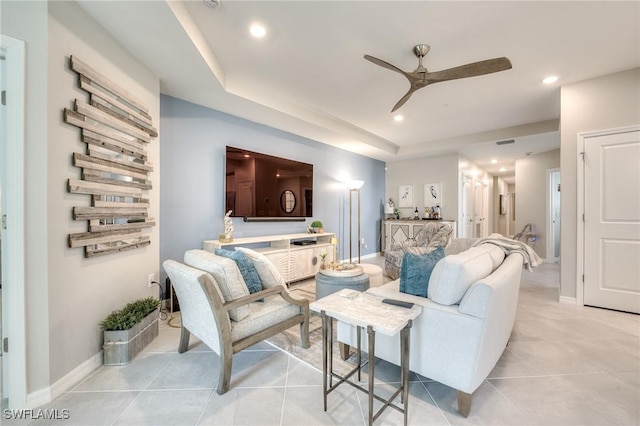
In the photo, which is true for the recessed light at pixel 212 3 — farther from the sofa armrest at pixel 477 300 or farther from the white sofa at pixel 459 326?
the sofa armrest at pixel 477 300

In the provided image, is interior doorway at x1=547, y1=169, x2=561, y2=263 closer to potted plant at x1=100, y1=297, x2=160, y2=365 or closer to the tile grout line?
the tile grout line

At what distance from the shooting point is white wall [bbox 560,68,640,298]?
2832mm

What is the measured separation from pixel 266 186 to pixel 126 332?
251 cm

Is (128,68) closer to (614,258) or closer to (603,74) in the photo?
(603,74)

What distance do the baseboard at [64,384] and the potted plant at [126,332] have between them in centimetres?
7

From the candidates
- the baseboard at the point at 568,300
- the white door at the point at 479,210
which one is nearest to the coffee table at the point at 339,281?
the baseboard at the point at 568,300

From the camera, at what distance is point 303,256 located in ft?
13.2

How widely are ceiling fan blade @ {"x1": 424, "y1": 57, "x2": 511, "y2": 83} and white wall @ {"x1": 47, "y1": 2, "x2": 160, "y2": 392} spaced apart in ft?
8.67

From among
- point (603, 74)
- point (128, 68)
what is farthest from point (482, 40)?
point (128, 68)

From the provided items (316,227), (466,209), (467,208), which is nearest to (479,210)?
(467,208)

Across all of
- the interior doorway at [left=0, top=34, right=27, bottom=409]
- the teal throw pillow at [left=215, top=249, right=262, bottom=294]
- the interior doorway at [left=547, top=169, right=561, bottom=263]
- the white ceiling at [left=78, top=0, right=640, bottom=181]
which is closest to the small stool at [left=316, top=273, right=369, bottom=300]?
the teal throw pillow at [left=215, top=249, right=262, bottom=294]

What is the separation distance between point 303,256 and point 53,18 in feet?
11.0

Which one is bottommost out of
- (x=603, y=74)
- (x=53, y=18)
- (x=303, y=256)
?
(x=303, y=256)

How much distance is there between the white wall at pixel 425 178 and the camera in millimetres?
5906
